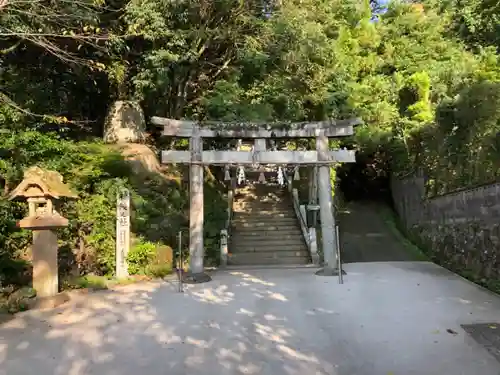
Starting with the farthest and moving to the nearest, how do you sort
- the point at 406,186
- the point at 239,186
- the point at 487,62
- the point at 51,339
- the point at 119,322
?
the point at 239,186, the point at 406,186, the point at 487,62, the point at 119,322, the point at 51,339

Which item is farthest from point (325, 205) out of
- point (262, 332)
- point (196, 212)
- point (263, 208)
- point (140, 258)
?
point (262, 332)

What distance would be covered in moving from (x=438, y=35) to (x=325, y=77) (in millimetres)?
12849

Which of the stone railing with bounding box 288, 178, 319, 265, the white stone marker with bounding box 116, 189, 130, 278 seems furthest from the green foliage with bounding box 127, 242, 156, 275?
the stone railing with bounding box 288, 178, 319, 265

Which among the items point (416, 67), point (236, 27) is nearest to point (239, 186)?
point (236, 27)

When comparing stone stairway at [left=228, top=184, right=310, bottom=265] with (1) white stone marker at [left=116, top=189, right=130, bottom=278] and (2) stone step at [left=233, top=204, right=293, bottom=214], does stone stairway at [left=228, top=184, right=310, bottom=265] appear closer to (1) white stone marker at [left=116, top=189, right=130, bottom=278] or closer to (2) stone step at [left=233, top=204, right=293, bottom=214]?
(2) stone step at [left=233, top=204, right=293, bottom=214]

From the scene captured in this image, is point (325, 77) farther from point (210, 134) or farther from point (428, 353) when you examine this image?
point (428, 353)

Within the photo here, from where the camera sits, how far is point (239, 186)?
18172 mm

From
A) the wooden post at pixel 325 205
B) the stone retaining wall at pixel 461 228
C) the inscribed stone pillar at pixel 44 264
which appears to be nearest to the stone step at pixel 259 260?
the wooden post at pixel 325 205

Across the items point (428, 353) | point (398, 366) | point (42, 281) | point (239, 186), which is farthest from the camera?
point (239, 186)

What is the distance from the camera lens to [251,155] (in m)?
10.3

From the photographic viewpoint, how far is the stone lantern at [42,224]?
23.0 feet

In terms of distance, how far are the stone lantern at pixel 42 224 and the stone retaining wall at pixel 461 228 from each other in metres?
8.32

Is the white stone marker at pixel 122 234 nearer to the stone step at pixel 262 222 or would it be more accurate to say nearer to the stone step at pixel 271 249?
the stone step at pixel 271 249

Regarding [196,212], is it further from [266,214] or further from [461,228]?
[461,228]
